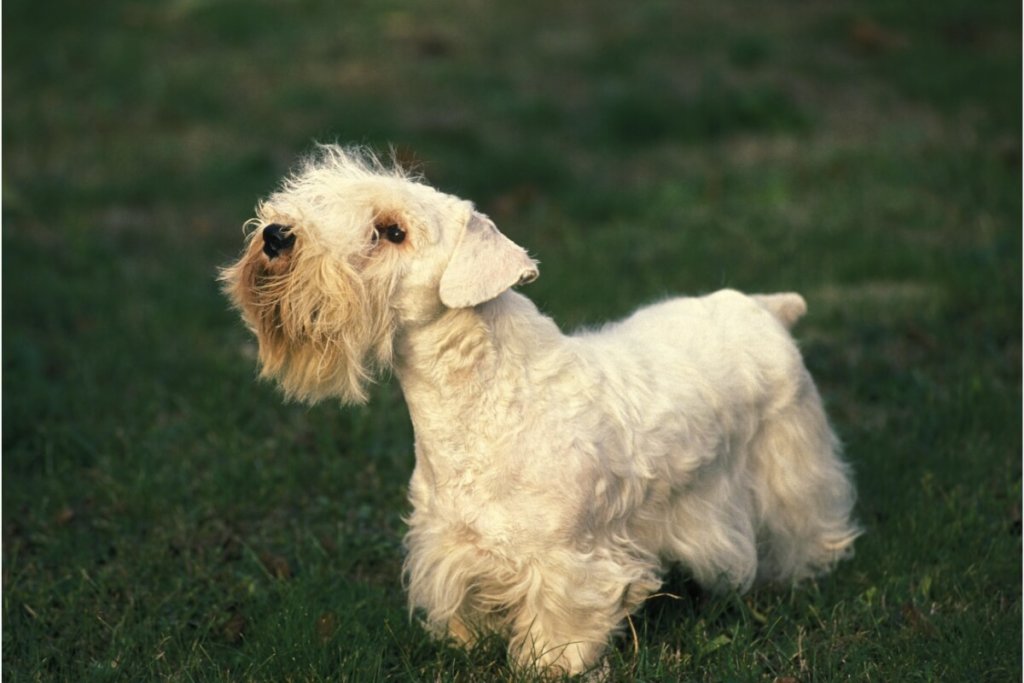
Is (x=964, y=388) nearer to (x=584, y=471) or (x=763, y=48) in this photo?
(x=584, y=471)

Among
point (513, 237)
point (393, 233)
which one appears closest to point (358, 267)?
point (393, 233)

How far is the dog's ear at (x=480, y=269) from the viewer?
3.63 metres

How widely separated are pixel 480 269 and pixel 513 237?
4768 millimetres

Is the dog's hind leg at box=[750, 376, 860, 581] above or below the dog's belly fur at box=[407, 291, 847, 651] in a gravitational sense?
below

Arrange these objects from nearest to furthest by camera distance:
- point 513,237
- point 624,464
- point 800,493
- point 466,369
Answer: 1. point 466,369
2. point 624,464
3. point 800,493
4. point 513,237

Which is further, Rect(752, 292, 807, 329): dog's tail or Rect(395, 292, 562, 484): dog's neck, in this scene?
Rect(752, 292, 807, 329): dog's tail

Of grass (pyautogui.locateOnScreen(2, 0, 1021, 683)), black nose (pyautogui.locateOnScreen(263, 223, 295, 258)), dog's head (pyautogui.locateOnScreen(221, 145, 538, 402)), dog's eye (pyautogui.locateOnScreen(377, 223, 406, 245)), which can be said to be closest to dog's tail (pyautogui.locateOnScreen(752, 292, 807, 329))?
grass (pyautogui.locateOnScreen(2, 0, 1021, 683))

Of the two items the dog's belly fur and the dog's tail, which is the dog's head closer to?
the dog's belly fur

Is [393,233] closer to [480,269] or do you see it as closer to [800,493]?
[480,269]

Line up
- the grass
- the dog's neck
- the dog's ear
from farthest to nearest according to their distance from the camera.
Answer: the grass, the dog's neck, the dog's ear

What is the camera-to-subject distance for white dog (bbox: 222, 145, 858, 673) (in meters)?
3.67

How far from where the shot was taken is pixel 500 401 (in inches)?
151

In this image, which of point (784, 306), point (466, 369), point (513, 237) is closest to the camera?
point (466, 369)

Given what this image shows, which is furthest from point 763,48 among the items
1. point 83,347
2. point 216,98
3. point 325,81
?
point 83,347
